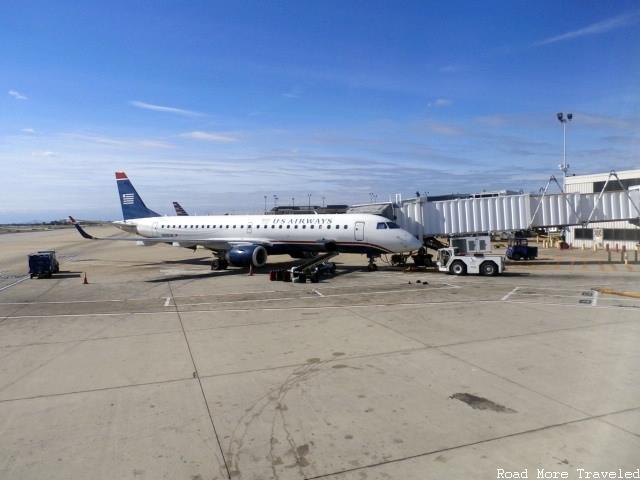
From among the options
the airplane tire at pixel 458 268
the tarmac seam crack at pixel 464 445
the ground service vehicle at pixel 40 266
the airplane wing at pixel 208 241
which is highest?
the airplane wing at pixel 208 241

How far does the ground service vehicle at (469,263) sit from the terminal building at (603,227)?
682 inches

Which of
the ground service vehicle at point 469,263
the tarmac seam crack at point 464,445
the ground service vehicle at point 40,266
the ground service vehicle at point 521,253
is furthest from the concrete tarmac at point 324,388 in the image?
the ground service vehicle at point 521,253

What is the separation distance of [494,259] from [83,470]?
24374 millimetres

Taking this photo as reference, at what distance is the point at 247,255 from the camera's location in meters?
29.8

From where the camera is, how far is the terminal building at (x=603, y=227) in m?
39.5

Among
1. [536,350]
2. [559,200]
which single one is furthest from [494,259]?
[536,350]

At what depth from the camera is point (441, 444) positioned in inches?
280

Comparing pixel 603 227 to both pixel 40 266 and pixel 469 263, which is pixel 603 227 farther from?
pixel 40 266

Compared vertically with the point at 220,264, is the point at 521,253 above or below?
below

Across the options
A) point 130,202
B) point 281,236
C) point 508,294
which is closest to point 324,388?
point 508,294

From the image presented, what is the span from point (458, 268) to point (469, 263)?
0.77m

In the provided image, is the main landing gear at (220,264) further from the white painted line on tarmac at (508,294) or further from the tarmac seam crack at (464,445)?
the tarmac seam crack at (464,445)

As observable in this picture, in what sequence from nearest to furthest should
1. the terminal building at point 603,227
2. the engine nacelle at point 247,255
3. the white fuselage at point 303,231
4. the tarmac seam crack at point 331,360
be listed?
the tarmac seam crack at point 331,360, the white fuselage at point 303,231, the engine nacelle at point 247,255, the terminal building at point 603,227

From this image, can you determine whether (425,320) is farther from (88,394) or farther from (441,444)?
(88,394)
